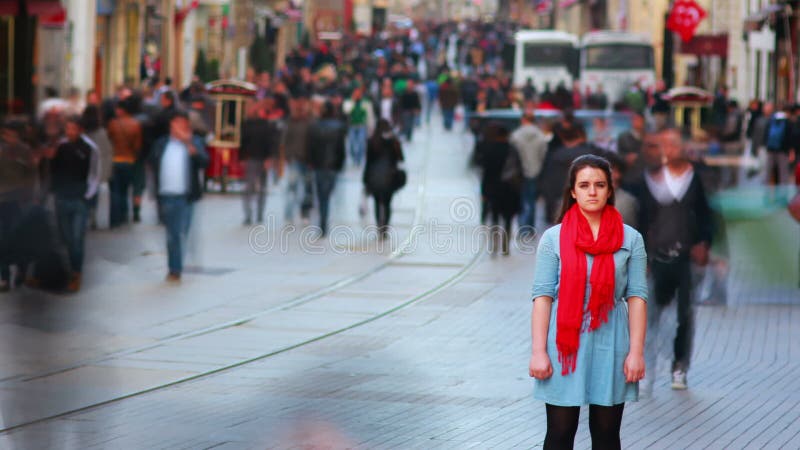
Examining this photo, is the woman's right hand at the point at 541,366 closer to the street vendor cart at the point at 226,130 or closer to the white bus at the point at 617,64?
the street vendor cart at the point at 226,130

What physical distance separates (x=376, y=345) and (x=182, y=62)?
141ft

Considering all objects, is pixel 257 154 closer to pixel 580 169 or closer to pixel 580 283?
pixel 580 169

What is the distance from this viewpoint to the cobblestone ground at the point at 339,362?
9.41 m

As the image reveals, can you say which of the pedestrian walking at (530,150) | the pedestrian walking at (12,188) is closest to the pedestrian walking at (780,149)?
the pedestrian walking at (530,150)

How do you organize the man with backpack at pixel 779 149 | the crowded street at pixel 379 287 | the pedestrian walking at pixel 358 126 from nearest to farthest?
the crowded street at pixel 379 287
the man with backpack at pixel 779 149
the pedestrian walking at pixel 358 126

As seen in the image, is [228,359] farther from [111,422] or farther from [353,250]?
[353,250]

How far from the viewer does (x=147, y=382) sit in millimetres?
11047

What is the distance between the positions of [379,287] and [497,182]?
11.4 ft

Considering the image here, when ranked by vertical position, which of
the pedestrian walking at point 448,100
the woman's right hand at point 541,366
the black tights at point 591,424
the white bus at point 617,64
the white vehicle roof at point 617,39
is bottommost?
the black tights at point 591,424

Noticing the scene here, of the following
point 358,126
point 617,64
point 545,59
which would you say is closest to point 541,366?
point 358,126

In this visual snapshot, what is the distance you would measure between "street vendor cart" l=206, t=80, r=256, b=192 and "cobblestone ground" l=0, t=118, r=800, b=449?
7.74 meters

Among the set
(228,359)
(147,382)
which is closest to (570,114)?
(228,359)

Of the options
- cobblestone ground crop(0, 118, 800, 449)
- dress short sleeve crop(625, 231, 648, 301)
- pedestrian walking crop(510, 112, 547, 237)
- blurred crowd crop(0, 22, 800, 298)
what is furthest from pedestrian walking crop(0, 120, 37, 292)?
pedestrian walking crop(510, 112, 547, 237)

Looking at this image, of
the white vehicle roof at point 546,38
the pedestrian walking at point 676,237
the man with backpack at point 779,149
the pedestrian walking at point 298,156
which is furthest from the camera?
the white vehicle roof at point 546,38
